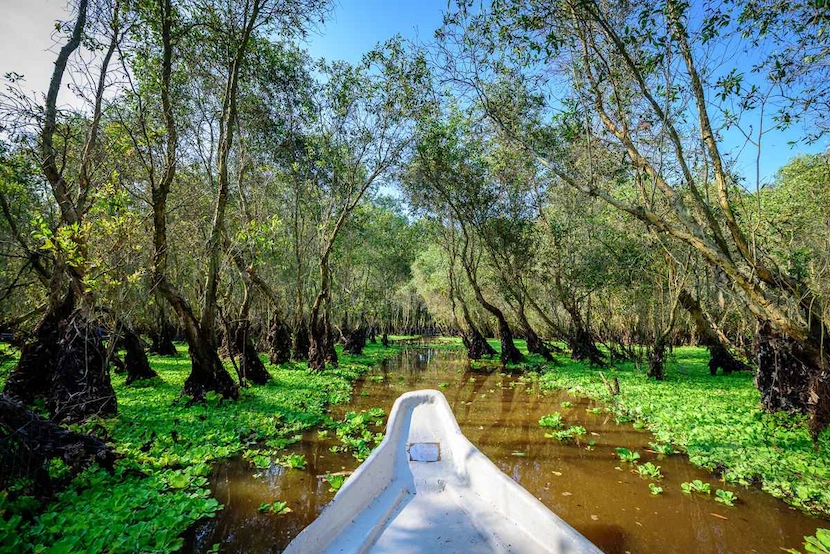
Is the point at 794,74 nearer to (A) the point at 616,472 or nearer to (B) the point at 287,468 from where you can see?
(A) the point at 616,472

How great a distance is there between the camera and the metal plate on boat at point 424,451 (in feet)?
16.4

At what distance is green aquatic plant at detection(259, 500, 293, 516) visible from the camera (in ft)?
14.1

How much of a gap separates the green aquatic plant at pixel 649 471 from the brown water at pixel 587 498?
0.39 ft

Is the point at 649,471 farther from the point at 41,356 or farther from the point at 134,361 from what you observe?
the point at 134,361

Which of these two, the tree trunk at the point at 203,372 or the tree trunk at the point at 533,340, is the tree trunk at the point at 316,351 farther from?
the tree trunk at the point at 533,340

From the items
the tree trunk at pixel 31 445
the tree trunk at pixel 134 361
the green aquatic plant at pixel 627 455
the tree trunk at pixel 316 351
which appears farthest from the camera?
the tree trunk at pixel 316 351

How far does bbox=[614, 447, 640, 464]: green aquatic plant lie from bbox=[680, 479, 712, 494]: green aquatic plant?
3.27 feet

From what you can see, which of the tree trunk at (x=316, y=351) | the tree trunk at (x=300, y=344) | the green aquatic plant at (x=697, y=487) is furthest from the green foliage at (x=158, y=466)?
the tree trunk at (x=300, y=344)

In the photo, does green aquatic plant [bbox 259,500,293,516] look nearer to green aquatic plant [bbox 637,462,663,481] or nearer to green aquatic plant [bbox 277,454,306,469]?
green aquatic plant [bbox 277,454,306,469]

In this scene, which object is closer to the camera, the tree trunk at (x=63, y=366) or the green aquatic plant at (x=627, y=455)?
the green aquatic plant at (x=627, y=455)

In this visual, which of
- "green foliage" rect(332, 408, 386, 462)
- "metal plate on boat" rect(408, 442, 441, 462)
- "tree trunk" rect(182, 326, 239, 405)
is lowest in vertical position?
"green foliage" rect(332, 408, 386, 462)

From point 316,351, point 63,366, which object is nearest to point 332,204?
point 316,351

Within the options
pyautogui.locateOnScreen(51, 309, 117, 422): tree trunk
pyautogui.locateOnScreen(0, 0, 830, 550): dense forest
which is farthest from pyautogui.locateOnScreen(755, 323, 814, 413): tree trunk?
pyautogui.locateOnScreen(51, 309, 117, 422): tree trunk

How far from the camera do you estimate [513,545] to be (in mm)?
3074
